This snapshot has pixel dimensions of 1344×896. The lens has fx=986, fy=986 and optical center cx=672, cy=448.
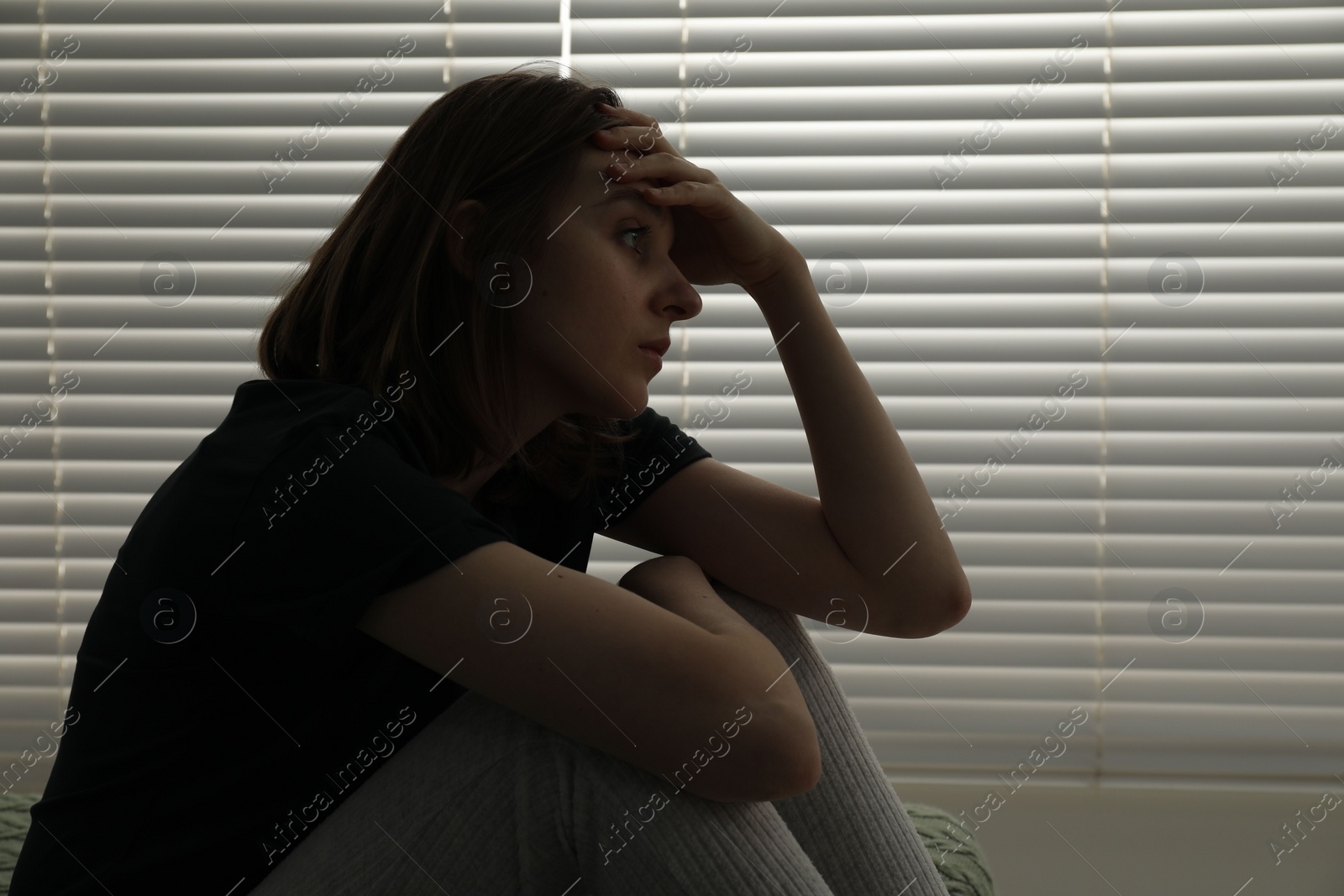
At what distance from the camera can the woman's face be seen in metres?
0.83

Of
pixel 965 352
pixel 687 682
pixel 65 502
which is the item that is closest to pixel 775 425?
pixel 965 352

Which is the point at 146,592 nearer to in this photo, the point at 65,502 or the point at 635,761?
the point at 635,761

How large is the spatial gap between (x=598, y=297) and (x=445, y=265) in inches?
5.4

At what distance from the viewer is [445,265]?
0.85 meters

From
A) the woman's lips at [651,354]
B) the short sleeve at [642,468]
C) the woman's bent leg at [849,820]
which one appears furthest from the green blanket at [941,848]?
the woman's lips at [651,354]

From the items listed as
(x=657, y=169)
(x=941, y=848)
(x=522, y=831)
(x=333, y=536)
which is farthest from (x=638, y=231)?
(x=941, y=848)

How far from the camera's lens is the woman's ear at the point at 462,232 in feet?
2.75

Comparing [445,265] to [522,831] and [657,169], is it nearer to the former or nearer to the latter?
[657,169]

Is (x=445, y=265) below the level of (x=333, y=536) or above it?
above

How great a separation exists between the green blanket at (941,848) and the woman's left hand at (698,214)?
0.62 meters

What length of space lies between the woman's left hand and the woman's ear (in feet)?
0.42

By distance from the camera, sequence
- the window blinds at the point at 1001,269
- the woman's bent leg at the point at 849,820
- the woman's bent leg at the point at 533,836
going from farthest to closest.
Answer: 1. the window blinds at the point at 1001,269
2. the woman's bent leg at the point at 849,820
3. the woman's bent leg at the point at 533,836

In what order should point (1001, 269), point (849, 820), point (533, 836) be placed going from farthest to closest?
1. point (1001, 269)
2. point (849, 820)
3. point (533, 836)

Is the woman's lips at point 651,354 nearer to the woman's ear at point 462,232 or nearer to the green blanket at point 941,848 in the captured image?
the woman's ear at point 462,232
